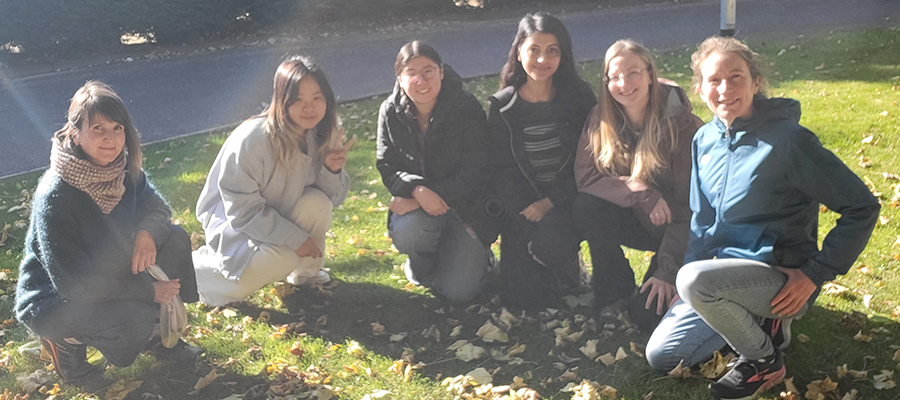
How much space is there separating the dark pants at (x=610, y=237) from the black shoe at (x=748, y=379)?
76 centimetres

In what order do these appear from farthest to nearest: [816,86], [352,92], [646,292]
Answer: [352,92]
[816,86]
[646,292]

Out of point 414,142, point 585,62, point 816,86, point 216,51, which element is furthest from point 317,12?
point 414,142

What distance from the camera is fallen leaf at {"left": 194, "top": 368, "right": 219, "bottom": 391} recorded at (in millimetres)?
3521

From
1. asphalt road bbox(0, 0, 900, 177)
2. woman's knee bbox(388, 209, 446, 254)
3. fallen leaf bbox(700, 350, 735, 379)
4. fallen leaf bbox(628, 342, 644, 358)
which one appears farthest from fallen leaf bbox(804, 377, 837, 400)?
asphalt road bbox(0, 0, 900, 177)

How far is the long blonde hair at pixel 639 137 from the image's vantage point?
11.6 feet

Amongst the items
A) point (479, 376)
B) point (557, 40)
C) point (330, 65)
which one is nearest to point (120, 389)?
point (479, 376)

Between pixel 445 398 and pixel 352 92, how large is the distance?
6.68 meters

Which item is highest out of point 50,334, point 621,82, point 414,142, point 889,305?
point 621,82

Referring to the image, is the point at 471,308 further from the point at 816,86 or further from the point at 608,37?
the point at 608,37

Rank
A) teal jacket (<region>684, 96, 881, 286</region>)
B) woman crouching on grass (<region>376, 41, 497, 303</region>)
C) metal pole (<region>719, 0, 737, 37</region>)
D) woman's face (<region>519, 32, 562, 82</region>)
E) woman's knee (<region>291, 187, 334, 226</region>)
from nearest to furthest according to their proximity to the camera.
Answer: teal jacket (<region>684, 96, 881, 286</region>) → woman's face (<region>519, 32, 562, 82</region>) → woman crouching on grass (<region>376, 41, 497, 303</region>) → woman's knee (<region>291, 187, 334, 226</region>) → metal pole (<region>719, 0, 737, 37</region>)

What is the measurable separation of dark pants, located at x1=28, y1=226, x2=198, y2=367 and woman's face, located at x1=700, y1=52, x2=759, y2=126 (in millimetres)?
2548

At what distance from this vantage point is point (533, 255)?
156 inches

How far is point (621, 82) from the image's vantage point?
11.5 feet

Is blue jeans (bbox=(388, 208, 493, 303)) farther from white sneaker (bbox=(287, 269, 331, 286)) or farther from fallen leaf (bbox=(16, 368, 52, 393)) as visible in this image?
fallen leaf (bbox=(16, 368, 52, 393))
